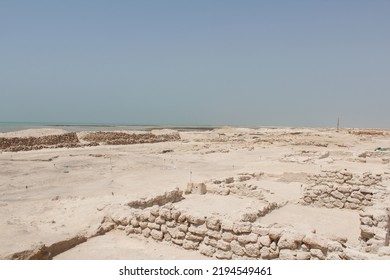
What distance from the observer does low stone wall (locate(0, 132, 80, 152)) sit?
27919 mm

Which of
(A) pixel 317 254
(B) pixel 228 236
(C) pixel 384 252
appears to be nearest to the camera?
(A) pixel 317 254

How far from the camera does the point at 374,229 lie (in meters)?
6.77

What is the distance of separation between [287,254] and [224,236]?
1170mm

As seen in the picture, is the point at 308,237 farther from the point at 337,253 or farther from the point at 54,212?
the point at 54,212

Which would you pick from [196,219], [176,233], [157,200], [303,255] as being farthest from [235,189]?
[303,255]

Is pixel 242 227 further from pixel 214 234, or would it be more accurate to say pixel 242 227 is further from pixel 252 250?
pixel 214 234

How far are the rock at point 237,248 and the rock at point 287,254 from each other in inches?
27.2

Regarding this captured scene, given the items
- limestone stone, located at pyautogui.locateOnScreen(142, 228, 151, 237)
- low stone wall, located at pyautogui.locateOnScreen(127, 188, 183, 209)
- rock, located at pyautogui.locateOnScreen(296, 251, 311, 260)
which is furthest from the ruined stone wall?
limestone stone, located at pyautogui.locateOnScreen(142, 228, 151, 237)

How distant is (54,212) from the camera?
10203mm

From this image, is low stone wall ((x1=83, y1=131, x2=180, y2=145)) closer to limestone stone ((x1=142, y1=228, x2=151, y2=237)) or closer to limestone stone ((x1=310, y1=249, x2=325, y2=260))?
limestone stone ((x1=142, y1=228, x2=151, y2=237))

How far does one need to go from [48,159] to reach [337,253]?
2060cm

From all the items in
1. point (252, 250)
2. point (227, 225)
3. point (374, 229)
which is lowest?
point (252, 250)

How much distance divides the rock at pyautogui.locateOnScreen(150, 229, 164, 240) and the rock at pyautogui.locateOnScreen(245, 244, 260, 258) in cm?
200
